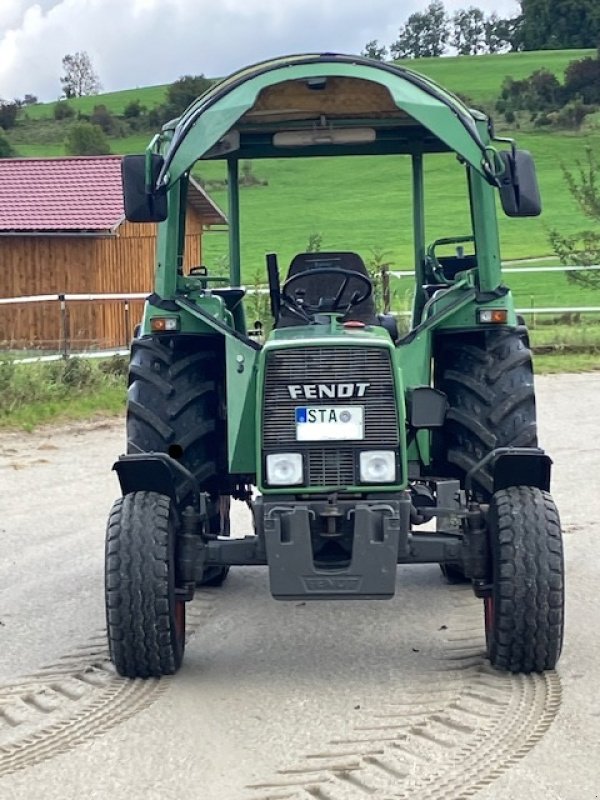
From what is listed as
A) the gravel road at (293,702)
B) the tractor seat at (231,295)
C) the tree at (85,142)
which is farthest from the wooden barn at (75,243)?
the tree at (85,142)

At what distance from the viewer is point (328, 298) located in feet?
23.1

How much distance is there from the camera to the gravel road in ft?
15.9

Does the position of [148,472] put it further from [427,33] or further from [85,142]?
[427,33]

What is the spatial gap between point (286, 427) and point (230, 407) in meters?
0.47

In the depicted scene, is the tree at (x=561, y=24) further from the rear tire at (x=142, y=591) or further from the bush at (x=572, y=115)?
the rear tire at (x=142, y=591)

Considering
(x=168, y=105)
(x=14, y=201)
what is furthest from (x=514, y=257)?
(x=168, y=105)

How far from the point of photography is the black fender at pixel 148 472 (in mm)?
6164

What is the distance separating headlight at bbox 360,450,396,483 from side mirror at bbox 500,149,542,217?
1228 millimetres

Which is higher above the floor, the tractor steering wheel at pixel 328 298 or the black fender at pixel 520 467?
the tractor steering wheel at pixel 328 298

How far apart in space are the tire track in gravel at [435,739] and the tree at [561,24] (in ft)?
305

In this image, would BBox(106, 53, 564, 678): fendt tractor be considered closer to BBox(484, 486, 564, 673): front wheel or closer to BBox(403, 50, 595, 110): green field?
BBox(484, 486, 564, 673): front wheel

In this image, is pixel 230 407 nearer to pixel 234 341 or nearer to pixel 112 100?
pixel 234 341

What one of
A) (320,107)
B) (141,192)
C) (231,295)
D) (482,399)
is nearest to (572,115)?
(231,295)

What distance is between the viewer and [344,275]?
275 inches
